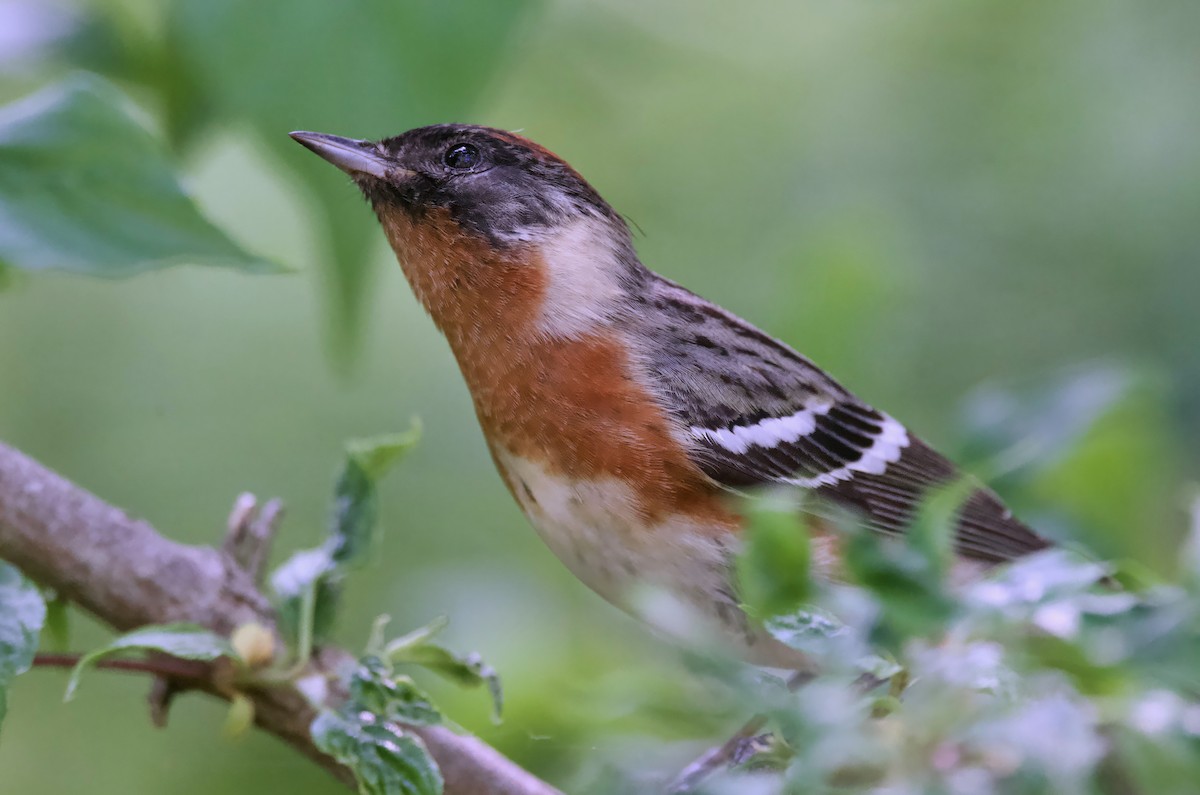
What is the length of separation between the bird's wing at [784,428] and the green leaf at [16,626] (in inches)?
54.4

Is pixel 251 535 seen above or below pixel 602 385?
below

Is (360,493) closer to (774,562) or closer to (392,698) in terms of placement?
(392,698)

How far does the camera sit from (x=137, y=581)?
77.1 inches

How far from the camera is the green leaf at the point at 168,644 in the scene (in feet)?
5.42

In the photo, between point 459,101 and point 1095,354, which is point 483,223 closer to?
point 459,101

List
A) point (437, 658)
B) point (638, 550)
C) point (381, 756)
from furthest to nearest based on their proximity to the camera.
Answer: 1. point (638, 550)
2. point (437, 658)
3. point (381, 756)

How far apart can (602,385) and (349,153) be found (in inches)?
27.2

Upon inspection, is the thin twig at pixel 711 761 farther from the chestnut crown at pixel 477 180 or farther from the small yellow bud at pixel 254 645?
the chestnut crown at pixel 477 180

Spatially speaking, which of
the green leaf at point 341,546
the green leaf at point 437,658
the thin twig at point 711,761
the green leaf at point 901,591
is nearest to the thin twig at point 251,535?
the green leaf at point 341,546

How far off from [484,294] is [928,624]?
139cm

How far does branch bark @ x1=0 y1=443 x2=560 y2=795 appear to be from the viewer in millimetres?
1887

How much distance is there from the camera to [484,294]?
104 inches

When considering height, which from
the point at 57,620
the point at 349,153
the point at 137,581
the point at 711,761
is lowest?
the point at 57,620

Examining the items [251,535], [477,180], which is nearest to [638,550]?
[251,535]
